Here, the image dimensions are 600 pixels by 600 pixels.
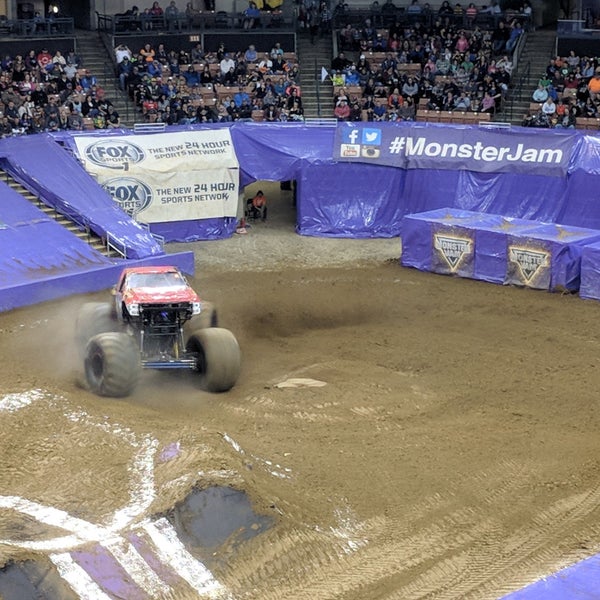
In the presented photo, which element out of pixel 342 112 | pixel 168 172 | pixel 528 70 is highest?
pixel 528 70

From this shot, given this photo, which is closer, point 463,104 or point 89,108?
point 89,108

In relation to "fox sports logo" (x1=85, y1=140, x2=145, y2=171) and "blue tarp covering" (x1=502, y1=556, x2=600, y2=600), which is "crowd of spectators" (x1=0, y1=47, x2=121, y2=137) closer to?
"fox sports logo" (x1=85, y1=140, x2=145, y2=171)

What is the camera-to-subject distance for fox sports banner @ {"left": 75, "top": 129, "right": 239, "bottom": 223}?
93.6 ft

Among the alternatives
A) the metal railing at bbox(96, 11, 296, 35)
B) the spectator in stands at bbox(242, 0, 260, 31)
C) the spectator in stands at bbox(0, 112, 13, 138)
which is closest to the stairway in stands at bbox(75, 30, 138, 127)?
the metal railing at bbox(96, 11, 296, 35)

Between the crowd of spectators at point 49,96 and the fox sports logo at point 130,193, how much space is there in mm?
3364

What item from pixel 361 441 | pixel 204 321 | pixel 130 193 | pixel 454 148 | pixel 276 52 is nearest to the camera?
pixel 361 441

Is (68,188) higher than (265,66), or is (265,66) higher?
(265,66)

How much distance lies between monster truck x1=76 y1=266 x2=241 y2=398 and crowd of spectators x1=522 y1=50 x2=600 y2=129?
1804 cm

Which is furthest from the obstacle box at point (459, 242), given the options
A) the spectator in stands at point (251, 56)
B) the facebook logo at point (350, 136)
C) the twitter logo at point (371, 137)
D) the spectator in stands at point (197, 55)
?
the spectator in stands at point (197, 55)

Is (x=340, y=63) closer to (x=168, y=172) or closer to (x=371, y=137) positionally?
(x=371, y=137)

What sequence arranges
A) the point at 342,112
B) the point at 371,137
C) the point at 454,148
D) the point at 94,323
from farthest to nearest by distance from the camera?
the point at 342,112 → the point at 371,137 → the point at 454,148 → the point at 94,323

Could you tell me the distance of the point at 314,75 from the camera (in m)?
37.0

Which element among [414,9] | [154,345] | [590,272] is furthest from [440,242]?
[414,9]

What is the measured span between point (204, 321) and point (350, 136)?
12370 millimetres
